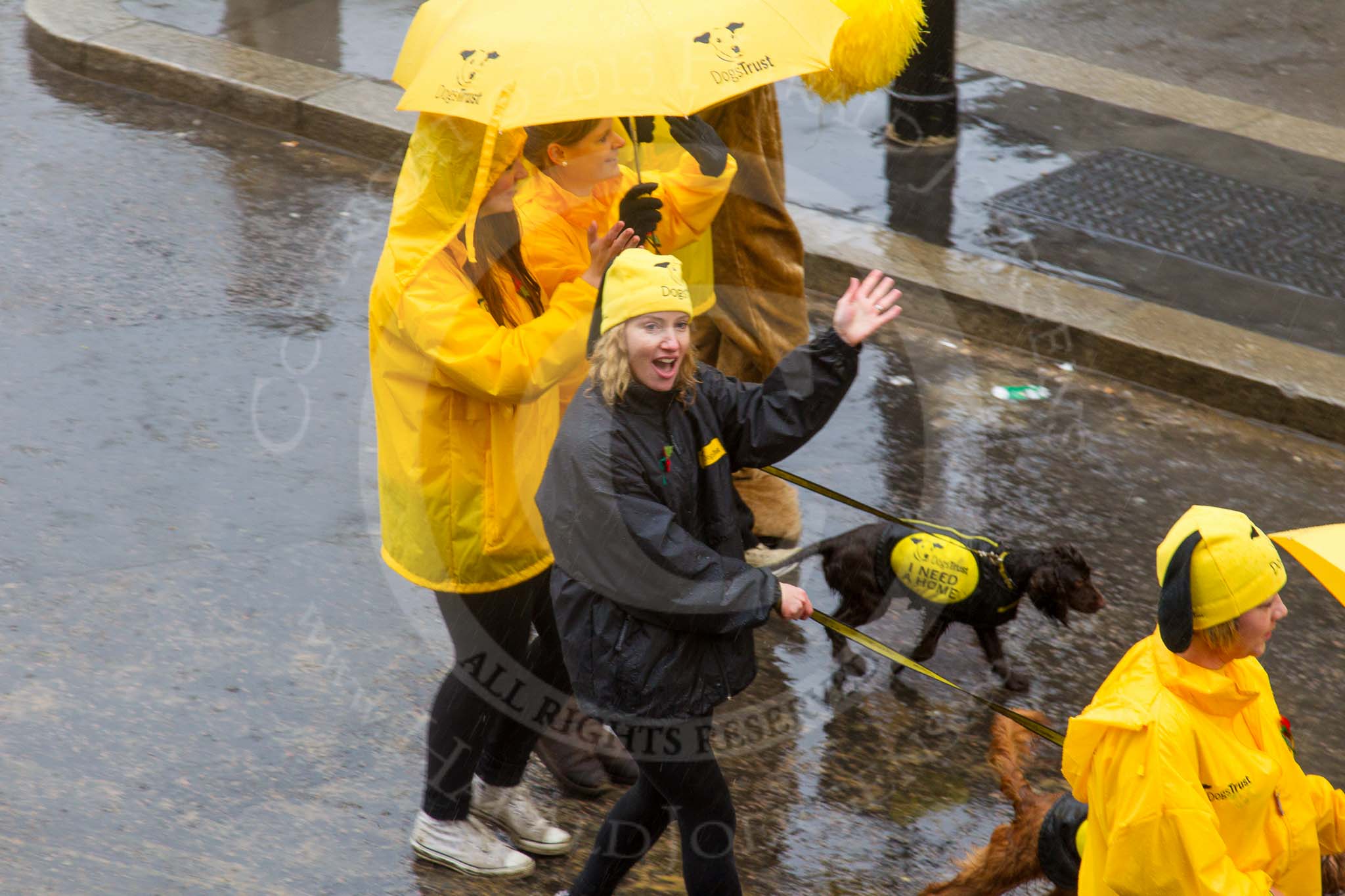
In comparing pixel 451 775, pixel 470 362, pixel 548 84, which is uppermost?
pixel 548 84

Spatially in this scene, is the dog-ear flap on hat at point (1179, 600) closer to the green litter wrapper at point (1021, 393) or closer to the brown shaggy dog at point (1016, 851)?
the brown shaggy dog at point (1016, 851)

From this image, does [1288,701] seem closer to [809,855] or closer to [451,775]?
[809,855]

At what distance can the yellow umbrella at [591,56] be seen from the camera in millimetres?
3660

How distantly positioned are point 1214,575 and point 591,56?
6.40ft

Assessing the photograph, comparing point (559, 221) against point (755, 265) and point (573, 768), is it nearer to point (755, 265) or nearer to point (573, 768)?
point (755, 265)

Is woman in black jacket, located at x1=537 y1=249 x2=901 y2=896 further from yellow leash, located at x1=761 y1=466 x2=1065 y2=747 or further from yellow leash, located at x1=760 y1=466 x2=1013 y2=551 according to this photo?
yellow leash, located at x1=760 y1=466 x2=1013 y2=551

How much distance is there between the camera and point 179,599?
525 cm

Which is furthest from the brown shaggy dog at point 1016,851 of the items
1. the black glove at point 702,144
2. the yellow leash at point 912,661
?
the black glove at point 702,144

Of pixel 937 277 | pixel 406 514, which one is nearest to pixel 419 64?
pixel 406 514

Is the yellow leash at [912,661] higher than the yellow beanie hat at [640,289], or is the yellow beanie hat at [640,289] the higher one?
the yellow beanie hat at [640,289]

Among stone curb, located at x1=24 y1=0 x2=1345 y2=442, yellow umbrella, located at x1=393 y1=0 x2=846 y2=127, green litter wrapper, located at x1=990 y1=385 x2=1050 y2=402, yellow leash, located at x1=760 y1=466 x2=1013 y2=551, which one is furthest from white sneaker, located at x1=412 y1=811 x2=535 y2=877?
stone curb, located at x1=24 y1=0 x2=1345 y2=442

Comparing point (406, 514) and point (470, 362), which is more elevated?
point (470, 362)

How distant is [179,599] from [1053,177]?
525cm

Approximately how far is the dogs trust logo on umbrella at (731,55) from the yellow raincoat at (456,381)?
617 millimetres
